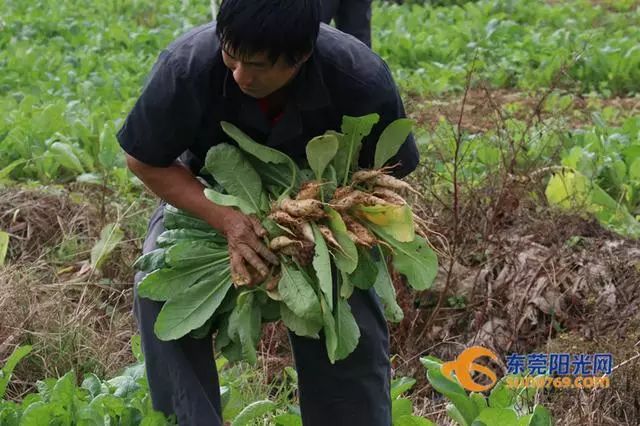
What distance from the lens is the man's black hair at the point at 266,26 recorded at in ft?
8.29

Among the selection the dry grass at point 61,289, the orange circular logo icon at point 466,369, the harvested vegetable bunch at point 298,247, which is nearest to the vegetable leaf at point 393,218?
the harvested vegetable bunch at point 298,247

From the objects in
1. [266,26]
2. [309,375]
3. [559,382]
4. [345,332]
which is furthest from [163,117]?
[559,382]

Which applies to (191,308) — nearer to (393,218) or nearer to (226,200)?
(226,200)

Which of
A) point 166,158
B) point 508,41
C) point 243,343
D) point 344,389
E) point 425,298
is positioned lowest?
point 508,41

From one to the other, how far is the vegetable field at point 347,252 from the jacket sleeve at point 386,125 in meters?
0.07

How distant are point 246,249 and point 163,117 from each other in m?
0.37

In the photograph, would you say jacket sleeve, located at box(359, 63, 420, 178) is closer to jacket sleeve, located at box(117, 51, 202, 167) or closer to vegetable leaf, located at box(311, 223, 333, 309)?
vegetable leaf, located at box(311, 223, 333, 309)

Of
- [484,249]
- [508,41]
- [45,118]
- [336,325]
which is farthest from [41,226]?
[508,41]

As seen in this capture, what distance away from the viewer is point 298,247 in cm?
281

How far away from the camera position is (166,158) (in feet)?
9.37

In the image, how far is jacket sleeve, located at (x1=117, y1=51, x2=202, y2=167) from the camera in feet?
9.07

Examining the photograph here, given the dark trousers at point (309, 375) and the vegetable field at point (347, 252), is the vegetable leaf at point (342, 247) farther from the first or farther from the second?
the dark trousers at point (309, 375)

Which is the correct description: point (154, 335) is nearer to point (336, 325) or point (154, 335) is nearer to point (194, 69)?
point (336, 325)

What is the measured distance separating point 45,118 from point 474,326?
9.56 feet
